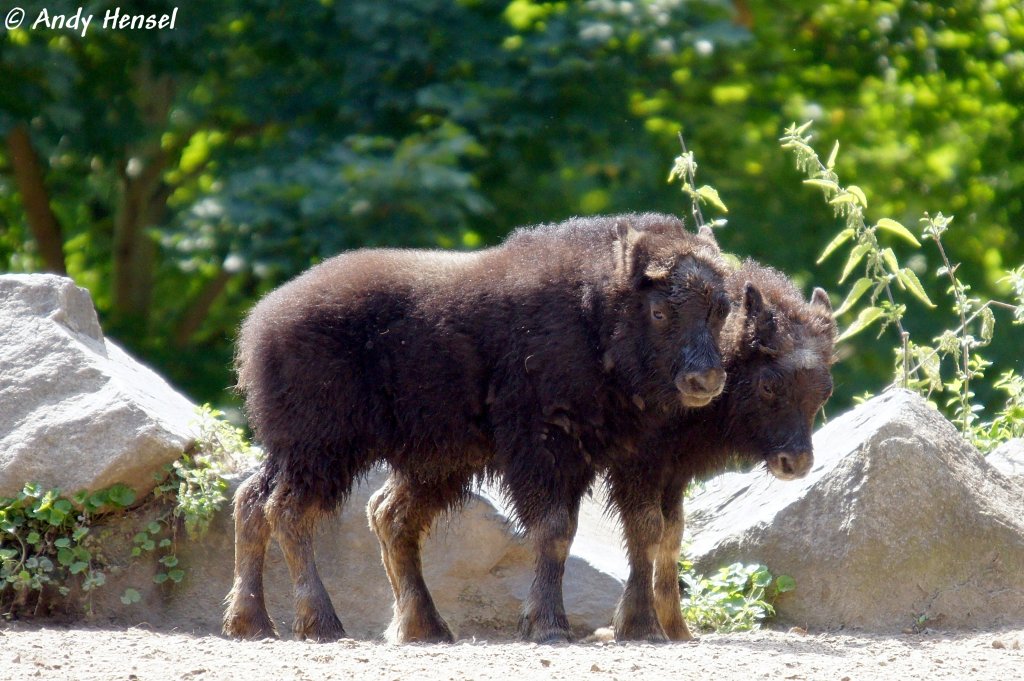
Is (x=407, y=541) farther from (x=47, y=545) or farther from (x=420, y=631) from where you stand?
(x=47, y=545)

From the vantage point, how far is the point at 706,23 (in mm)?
12680

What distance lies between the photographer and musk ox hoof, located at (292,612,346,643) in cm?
680

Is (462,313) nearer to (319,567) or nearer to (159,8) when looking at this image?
(319,567)

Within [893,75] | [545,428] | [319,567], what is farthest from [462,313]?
[893,75]

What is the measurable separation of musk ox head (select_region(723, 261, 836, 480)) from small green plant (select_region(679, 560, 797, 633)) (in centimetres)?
68

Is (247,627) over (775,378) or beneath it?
beneath

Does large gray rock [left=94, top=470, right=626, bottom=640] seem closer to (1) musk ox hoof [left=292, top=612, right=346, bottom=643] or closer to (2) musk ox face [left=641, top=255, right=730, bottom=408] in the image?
(1) musk ox hoof [left=292, top=612, right=346, bottom=643]

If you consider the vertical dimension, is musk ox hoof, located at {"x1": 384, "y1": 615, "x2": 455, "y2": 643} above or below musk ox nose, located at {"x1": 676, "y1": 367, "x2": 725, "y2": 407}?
below

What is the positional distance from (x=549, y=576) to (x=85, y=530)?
2389 millimetres

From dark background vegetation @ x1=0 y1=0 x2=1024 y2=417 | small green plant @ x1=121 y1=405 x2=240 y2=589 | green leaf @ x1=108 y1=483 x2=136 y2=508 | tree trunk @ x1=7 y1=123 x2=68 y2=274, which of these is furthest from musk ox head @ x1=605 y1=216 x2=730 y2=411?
tree trunk @ x1=7 y1=123 x2=68 y2=274

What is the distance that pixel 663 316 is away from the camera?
675cm

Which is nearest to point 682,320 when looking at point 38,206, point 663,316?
point 663,316

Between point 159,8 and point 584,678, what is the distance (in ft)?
29.6

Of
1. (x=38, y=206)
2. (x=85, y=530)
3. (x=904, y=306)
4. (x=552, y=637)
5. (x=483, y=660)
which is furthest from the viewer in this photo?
(x=38, y=206)
